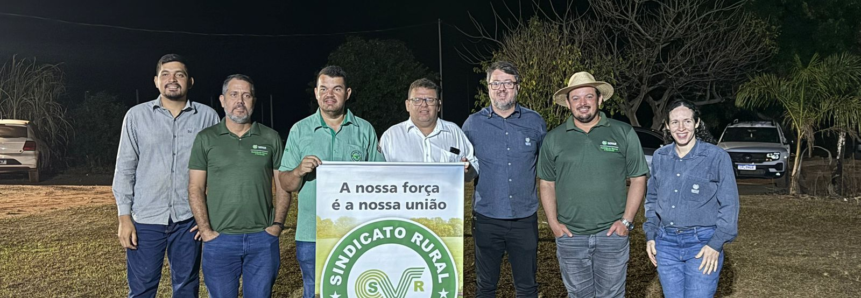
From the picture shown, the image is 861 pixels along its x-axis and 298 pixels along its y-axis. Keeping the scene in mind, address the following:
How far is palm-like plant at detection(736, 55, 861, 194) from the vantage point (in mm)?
13594

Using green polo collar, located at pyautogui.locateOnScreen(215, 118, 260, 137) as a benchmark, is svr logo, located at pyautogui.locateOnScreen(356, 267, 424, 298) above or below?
below

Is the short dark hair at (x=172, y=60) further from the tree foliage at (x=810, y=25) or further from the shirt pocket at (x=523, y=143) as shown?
the tree foliage at (x=810, y=25)

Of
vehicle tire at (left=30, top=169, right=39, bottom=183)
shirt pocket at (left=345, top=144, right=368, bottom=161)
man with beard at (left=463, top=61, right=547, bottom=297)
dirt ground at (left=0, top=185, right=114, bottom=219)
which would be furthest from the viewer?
vehicle tire at (left=30, top=169, right=39, bottom=183)

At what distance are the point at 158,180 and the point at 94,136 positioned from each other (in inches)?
789

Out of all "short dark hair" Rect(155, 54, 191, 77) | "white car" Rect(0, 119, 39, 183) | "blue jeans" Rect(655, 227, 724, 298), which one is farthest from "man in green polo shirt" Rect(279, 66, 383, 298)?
"white car" Rect(0, 119, 39, 183)

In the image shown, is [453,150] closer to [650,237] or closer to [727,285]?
[650,237]

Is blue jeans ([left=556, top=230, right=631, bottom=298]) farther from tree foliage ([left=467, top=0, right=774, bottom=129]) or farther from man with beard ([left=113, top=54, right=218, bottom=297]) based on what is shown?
tree foliage ([left=467, top=0, right=774, bottom=129])

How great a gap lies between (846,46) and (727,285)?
20072 millimetres

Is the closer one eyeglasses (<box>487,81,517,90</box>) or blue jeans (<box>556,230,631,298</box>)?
blue jeans (<box>556,230,631,298</box>)

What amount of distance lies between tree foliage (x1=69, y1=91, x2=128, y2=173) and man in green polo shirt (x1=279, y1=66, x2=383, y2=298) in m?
19.9

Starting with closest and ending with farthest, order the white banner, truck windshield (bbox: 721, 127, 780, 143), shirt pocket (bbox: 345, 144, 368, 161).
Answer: the white banner < shirt pocket (bbox: 345, 144, 368, 161) < truck windshield (bbox: 721, 127, 780, 143)

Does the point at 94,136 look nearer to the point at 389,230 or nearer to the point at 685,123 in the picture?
the point at 389,230

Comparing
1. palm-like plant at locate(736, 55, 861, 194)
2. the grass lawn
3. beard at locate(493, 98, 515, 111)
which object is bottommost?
the grass lawn

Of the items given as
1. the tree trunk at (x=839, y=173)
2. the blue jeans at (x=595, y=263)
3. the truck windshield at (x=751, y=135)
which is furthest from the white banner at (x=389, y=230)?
the truck windshield at (x=751, y=135)
